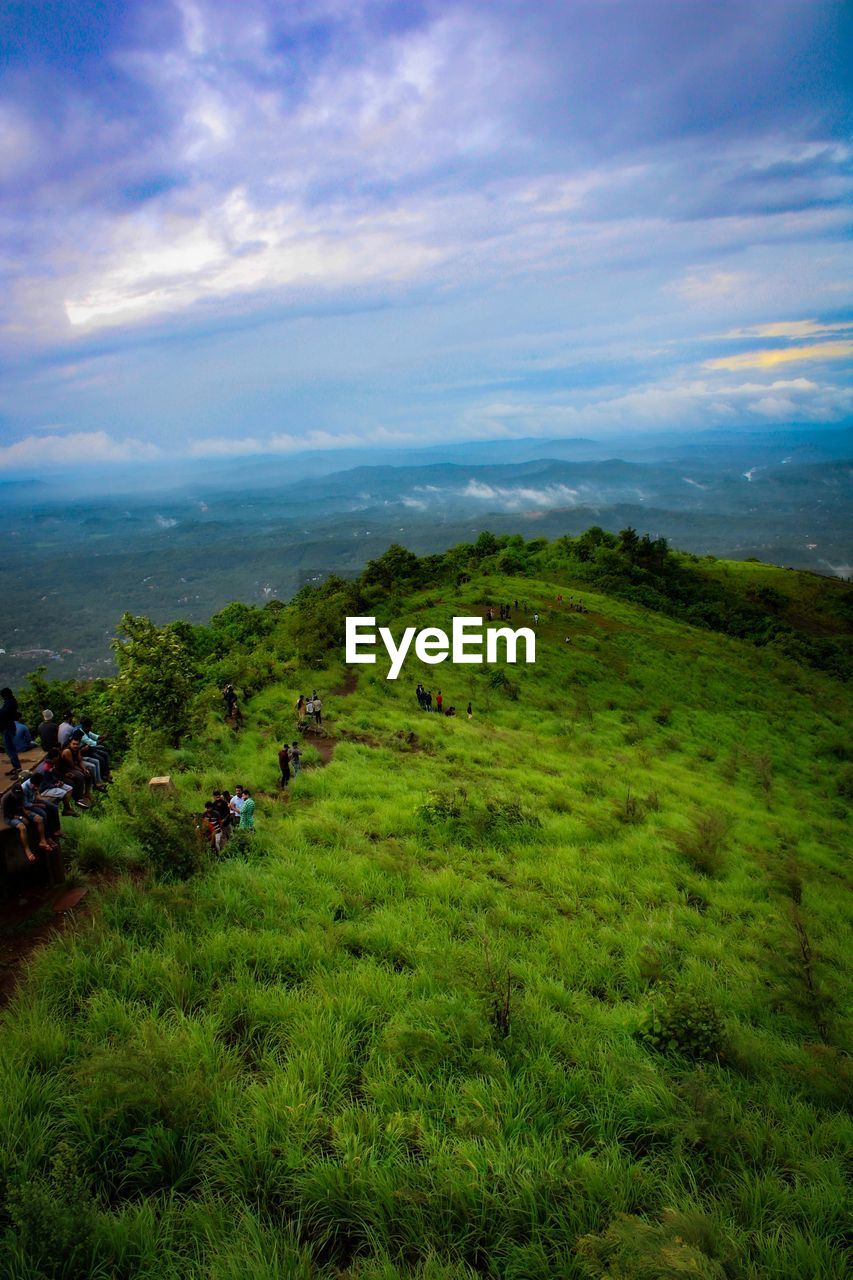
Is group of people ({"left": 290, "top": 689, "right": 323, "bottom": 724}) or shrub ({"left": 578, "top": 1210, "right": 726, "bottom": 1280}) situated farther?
group of people ({"left": 290, "top": 689, "right": 323, "bottom": 724})

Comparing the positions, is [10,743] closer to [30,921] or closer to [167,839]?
[167,839]

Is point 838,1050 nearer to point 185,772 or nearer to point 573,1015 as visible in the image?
point 573,1015

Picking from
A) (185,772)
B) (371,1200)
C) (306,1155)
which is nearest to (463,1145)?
(371,1200)

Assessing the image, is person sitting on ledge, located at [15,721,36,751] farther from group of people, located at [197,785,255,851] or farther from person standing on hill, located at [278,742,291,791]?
person standing on hill, located at [278,742,291,791]

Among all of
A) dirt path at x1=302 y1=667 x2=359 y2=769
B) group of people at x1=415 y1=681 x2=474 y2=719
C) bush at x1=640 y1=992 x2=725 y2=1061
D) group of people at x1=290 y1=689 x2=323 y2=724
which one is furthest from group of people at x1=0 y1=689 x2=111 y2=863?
group of people at x1=415 y1=681 x2=474 y2=719

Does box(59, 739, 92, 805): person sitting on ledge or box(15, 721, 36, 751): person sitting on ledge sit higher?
box(15, 721, 36, 751): person sitting on ledge

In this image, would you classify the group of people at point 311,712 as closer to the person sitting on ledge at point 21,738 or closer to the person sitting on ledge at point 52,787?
the person sitting on ledge at point 52,787

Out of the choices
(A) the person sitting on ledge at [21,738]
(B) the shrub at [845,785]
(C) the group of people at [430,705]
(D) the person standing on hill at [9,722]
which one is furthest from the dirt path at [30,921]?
(B) the shrub at [845,785]

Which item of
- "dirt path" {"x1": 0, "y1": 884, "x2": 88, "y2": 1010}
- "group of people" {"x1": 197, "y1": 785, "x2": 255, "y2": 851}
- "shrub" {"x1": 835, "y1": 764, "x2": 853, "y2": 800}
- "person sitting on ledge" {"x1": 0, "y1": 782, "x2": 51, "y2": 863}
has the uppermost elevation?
"person sitting on ledge" {"x1": 0, "y1": 782, "x2": 51, "y2": 863}
